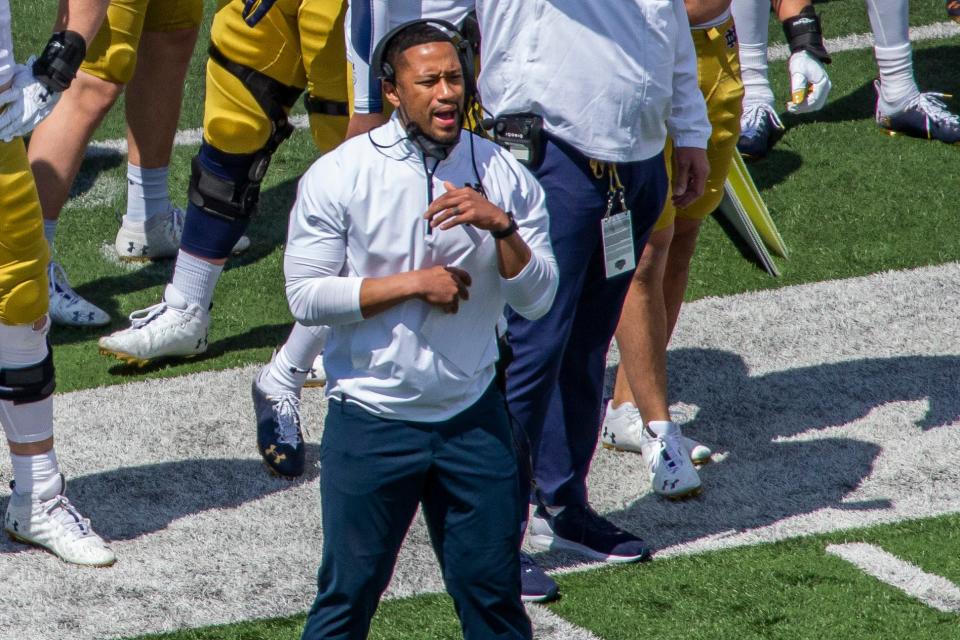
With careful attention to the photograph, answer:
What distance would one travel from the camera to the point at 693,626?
365 centimetres

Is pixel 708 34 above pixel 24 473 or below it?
above

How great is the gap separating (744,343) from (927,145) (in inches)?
80.1

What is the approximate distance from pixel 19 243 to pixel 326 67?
1510 millimetres

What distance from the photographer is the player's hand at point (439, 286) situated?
2910 millimetres

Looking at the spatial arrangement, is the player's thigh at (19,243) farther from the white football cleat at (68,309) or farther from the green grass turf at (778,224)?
the white football cleat at (68,309)

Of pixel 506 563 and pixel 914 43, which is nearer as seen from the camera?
pixel 506 563

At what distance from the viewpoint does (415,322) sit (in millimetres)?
2994

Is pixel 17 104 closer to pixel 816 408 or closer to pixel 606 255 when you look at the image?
pixel 606 255

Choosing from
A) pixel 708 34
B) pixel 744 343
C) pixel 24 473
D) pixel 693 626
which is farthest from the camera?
pixel 744 343

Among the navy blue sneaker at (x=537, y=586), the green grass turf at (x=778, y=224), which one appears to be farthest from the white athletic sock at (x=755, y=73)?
the navy blue sneaker at (x=537, y=586)

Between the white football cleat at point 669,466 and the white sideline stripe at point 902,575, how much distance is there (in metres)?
0.50

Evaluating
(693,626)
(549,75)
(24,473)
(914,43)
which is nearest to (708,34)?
(549,75)

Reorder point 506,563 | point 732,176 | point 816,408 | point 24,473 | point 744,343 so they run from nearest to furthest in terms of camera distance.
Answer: point 506,563
point 24,473
point 816,408
point 744,343
point 732,176

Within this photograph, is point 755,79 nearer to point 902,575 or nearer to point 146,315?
point 146,315
